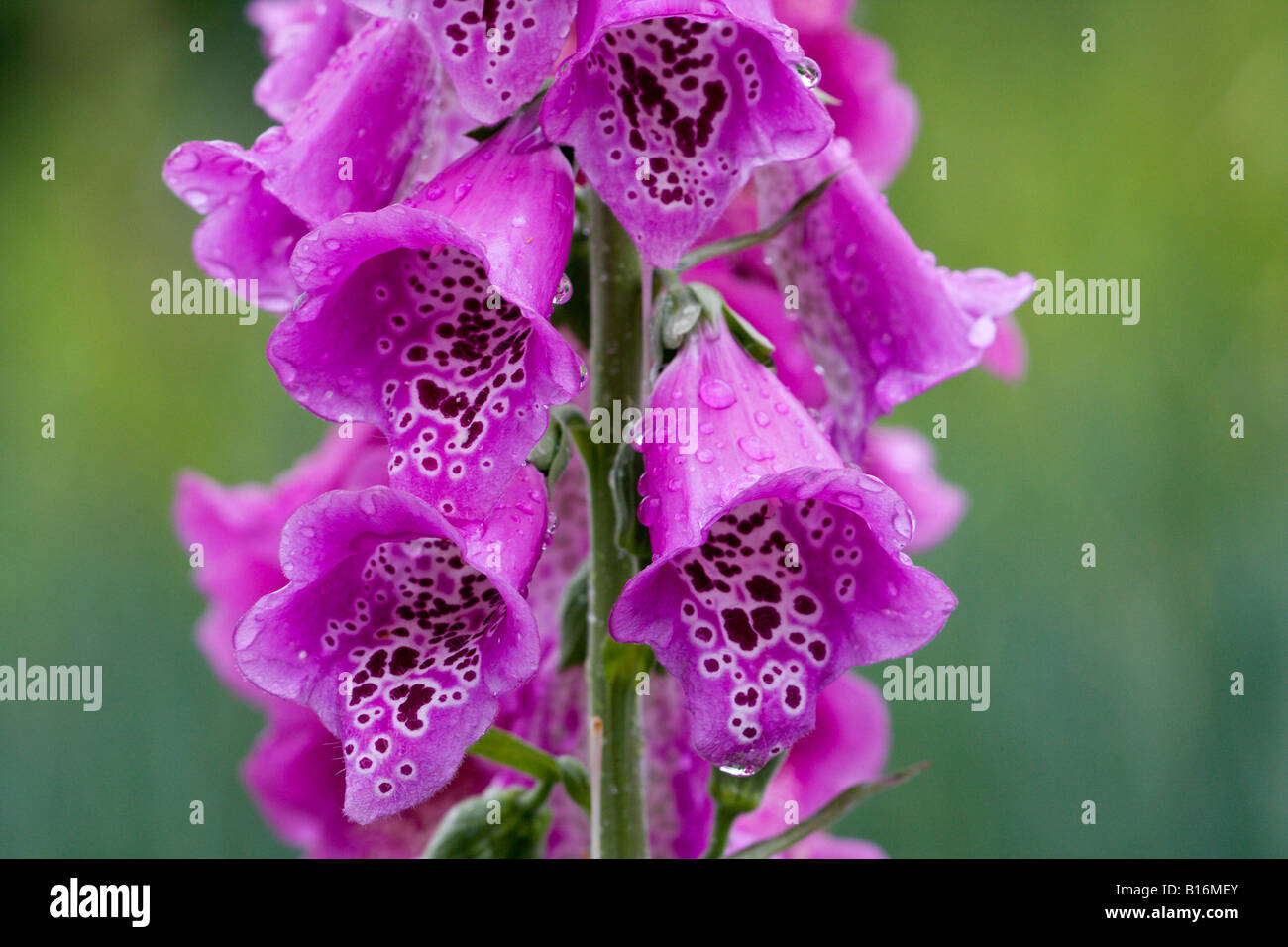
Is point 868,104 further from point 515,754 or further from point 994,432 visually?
point 994,432

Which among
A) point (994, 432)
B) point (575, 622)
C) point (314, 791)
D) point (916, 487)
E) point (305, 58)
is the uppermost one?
point (305, 58)

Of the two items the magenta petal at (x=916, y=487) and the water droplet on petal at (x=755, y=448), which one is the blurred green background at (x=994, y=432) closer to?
the magenta petal at (x=916, y=487)

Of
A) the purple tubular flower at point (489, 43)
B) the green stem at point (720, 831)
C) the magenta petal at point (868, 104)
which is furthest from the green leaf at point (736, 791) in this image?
the magenta petal at point (868, 104)

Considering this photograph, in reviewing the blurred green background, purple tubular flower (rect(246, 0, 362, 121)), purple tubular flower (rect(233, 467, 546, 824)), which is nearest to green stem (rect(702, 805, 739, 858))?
purple tubular flower (rect(233, 467, 546, 824))

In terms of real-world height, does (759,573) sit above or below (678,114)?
below

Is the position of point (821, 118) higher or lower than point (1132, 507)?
higher

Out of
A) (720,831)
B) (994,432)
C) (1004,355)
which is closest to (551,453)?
(720,831)

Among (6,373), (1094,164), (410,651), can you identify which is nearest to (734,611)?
(410,651)
